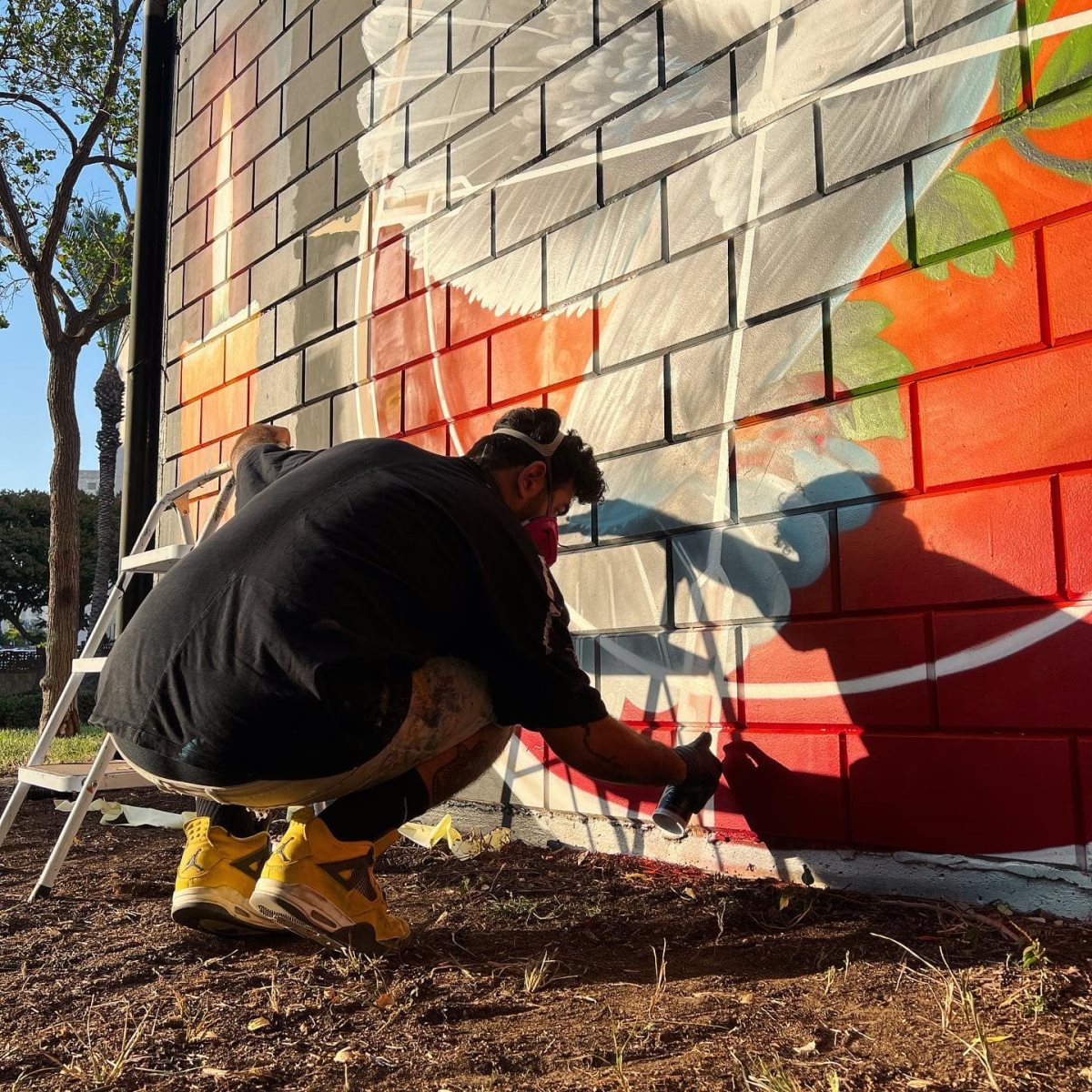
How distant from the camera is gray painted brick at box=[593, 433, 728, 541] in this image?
2730 mm

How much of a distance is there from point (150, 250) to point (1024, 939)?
585 centimetres

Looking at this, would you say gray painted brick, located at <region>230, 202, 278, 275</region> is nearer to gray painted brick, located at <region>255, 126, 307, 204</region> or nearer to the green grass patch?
gray painted brick, located at <region>255, 126, 307, 204</region>

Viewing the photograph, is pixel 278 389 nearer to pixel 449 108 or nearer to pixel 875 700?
pixel 449 108

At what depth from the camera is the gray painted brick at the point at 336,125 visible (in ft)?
13.9

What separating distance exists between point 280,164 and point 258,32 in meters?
0.86

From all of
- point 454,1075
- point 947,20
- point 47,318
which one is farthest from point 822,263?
point 47,318

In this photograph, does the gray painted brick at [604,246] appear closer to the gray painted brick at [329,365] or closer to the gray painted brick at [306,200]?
the gray painted brick at [329,365]

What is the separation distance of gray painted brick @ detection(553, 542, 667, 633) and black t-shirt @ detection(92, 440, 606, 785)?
0.74 metres

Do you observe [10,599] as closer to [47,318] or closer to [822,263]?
[47,318]

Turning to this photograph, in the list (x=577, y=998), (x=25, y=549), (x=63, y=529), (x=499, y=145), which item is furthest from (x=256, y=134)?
(x=25, y=549)

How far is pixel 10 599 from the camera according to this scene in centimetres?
2823

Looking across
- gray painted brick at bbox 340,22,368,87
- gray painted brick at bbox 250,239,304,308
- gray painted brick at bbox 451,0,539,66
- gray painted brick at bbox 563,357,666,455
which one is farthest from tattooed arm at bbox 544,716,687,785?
gray painted brick at bbox 340,22,368,87

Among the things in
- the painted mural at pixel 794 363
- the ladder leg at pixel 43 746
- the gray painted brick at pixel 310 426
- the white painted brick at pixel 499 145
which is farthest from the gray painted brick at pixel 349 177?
the ladder leg at pixel 43 746

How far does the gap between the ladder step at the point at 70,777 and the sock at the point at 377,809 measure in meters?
1.06
